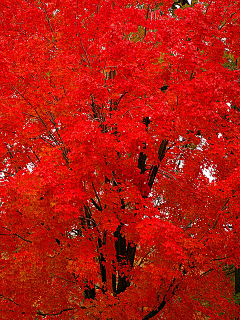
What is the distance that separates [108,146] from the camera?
6.89 metres

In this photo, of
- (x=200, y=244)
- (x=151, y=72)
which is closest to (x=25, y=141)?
(x=151, y=72)

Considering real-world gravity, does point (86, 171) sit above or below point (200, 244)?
above

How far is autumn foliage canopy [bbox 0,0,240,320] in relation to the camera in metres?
7.09

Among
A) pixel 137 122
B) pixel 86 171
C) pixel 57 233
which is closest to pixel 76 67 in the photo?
pixel 137 122

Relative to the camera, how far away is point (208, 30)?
809 centimetres

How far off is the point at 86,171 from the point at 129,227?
7.22 feet

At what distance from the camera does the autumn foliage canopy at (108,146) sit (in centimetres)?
709

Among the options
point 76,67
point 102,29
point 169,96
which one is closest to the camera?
point 169,96

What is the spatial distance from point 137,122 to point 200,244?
11.3 ft

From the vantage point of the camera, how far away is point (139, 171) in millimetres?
8930

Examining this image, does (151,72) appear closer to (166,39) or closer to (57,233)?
(166,39)

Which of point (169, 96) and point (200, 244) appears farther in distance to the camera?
point (169, 96)

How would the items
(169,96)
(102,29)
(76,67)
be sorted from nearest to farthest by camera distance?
(169,96) < (76,67) < (102,29)

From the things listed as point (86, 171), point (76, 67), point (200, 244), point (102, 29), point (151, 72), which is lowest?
point (200, 244)
